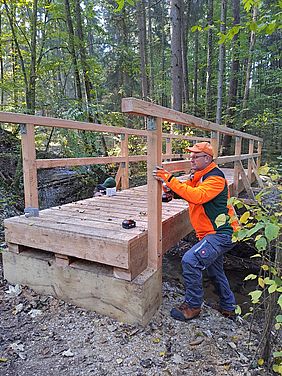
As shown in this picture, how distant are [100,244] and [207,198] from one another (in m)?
1.10

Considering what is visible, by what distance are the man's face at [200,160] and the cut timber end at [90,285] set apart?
1162 mm

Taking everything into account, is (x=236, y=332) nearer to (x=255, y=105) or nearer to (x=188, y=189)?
(x=188, y=189)

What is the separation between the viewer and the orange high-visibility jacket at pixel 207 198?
2648 millimetres

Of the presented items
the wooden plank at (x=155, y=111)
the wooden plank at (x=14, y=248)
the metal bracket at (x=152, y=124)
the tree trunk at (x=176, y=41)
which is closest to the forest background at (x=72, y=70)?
the tree trunk at (x=176, y=41)

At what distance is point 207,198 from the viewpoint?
2.72m

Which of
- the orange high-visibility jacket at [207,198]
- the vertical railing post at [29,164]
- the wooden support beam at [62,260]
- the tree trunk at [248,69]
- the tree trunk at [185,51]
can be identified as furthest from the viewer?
the tree trunk at [185,51]

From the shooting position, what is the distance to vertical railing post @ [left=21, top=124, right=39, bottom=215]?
126 inches

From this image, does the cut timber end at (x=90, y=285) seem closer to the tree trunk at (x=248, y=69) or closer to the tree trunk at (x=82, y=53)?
the tree trunk at (x=82, y=53)

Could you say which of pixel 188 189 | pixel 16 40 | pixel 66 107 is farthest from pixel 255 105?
pixel 188 189

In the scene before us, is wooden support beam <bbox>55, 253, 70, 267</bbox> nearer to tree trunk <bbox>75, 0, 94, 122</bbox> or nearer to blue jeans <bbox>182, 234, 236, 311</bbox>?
blue jeans <bbox>182, 234, 236, 311</bbox>

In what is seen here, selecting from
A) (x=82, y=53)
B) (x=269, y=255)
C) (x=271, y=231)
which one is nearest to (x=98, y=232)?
(x=269, y=255)

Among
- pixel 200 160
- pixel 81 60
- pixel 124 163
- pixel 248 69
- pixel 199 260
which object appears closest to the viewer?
pixel 199 260

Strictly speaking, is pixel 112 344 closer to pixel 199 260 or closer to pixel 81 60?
pixel 199 260

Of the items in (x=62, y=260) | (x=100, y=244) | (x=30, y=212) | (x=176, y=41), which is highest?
(x=176, y=41)
